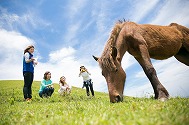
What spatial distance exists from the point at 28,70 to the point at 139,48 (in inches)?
284

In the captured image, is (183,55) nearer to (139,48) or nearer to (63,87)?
(139,48)

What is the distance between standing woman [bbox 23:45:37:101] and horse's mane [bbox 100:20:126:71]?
19.1 ft

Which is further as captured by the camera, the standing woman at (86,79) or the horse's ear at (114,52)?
the standing woman at (86,79)

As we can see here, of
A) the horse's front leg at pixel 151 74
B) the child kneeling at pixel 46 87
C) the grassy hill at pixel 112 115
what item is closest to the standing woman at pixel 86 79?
the child kneeling at pixel 46 87

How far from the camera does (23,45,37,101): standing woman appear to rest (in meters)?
13.0

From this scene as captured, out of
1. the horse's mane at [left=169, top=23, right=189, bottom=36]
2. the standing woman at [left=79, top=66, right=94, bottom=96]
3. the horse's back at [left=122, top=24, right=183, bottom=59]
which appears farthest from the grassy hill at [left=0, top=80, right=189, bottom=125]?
the standing woman at [left=79, top=66, right=94, bottom=96]

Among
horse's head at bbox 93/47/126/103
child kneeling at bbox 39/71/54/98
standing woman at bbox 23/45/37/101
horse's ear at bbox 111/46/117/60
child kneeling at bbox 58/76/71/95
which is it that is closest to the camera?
horse's head at bbox 93/47/126/103

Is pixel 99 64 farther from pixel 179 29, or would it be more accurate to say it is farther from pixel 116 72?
pixel 179 29

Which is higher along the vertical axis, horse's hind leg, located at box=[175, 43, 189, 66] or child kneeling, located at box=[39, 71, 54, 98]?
horse's hind leg, located at box=[175, 43, 189, 66]

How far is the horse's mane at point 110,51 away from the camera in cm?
855

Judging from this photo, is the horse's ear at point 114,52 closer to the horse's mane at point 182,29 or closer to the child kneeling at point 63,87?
the horse's mane at point 182,29

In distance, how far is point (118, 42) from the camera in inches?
377

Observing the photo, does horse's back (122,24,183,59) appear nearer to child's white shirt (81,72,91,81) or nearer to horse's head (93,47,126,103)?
horse's head (93,47,126,103)

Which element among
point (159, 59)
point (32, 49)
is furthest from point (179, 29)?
point (32, 49)
